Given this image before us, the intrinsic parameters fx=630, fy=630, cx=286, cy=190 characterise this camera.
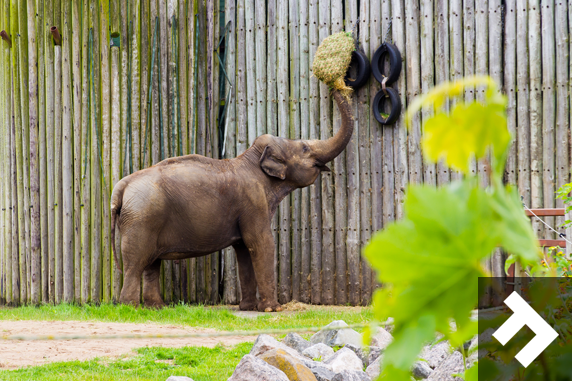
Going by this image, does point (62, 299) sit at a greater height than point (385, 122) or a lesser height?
lesser

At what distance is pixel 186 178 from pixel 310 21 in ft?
7.33

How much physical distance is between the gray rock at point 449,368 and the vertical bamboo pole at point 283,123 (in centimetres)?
413

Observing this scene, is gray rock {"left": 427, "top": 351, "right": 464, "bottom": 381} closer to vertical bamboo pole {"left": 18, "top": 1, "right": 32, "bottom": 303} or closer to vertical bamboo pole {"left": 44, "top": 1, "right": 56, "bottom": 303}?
vertical bamboo pole {"left": 44, "top": 1, "right": 56, "bottom": 303}

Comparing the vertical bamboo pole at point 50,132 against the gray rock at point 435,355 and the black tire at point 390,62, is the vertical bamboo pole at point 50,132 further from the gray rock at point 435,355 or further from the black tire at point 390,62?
the gray rock at point 435,355

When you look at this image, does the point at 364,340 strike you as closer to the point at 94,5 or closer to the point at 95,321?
the point at 95,321

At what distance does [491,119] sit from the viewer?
0.73 feet

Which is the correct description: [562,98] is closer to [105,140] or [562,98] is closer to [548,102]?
[548,102]

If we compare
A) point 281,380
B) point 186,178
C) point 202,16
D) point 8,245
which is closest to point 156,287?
point 186,178

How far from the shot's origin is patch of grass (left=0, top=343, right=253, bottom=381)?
Answer: 3.07 m

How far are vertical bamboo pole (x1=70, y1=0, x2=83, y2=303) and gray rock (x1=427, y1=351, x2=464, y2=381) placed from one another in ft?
17.9

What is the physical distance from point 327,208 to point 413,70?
1662 mm

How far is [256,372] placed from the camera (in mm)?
2588

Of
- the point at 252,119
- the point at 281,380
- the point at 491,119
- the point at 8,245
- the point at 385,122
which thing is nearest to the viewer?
the point at 491,119

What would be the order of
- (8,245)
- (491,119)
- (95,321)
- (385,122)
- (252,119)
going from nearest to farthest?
(491,119), (95,321), (385,122), (252,119), (8,245)
